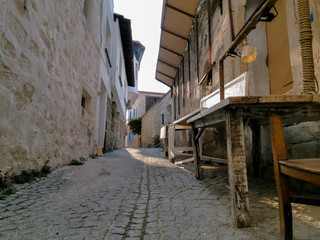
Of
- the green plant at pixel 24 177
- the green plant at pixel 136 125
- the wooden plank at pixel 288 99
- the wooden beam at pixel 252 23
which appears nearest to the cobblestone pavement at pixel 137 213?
the green plant at pixel 24 177

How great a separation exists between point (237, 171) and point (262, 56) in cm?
336

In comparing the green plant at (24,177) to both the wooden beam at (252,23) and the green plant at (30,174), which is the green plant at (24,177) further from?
the wooden beam at (252,23)

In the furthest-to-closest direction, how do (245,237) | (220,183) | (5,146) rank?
1. (220,183)
2. (5,146)
3. (245,237)

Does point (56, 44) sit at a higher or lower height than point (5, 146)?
higher

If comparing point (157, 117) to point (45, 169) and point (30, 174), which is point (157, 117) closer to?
point (45, 169)

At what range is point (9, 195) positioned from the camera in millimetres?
1752

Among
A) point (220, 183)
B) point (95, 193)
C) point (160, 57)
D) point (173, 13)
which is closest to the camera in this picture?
point (95, 193)

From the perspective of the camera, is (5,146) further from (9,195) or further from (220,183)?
(220,183)

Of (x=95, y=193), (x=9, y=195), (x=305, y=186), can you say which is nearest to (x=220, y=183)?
(x=305, y=186)

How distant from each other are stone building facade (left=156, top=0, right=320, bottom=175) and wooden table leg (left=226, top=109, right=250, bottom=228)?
1.15 m

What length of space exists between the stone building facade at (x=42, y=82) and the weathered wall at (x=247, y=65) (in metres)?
3.12

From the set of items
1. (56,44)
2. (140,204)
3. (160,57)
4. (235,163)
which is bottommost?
(140,204)

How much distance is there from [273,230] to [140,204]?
1.10 metres

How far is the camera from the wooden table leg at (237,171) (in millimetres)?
1271
